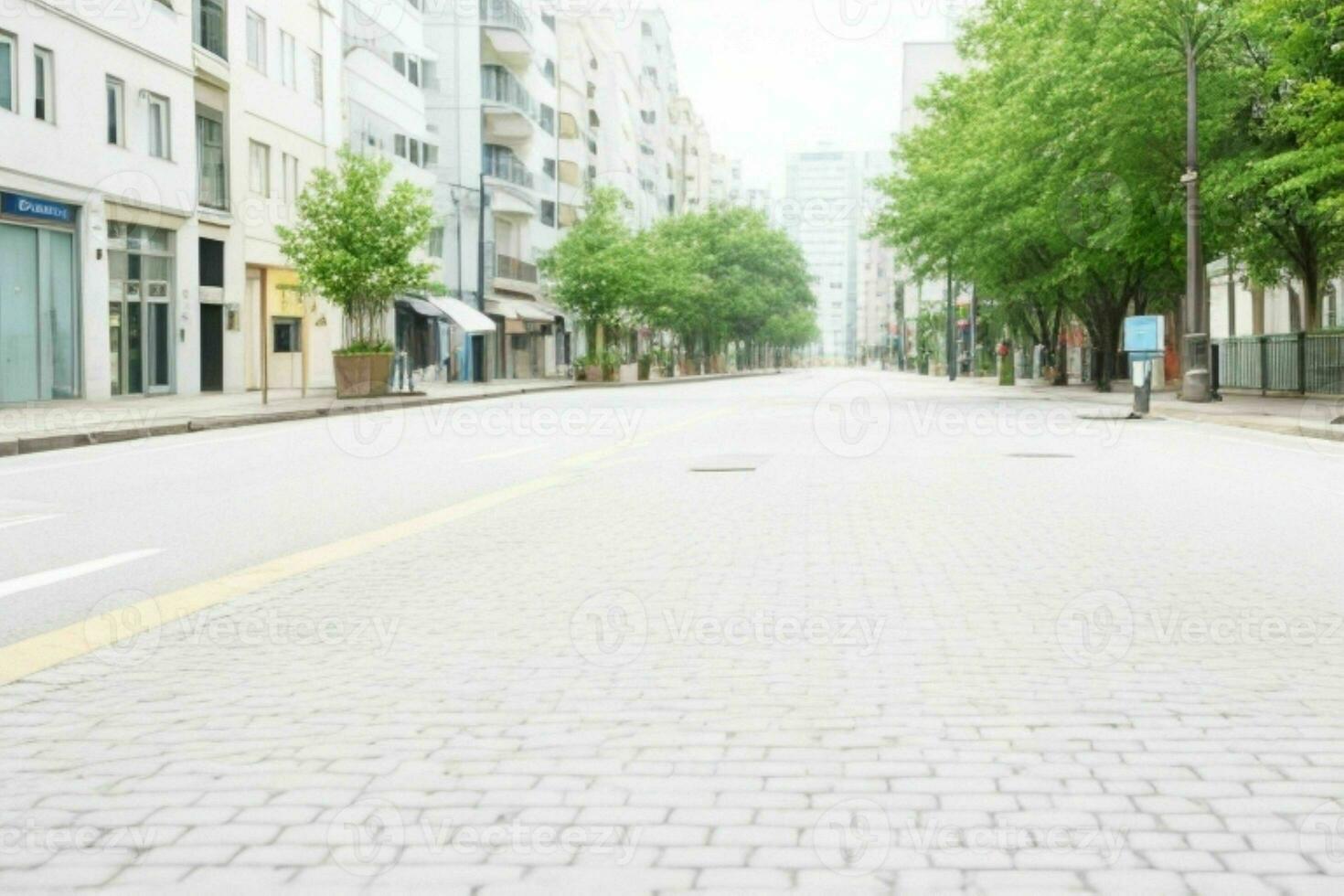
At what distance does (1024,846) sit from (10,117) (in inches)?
Answer: 1110

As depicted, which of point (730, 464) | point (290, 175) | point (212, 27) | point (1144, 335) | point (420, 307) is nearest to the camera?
point (730, 464)

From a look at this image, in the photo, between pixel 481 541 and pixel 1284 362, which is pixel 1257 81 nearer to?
pixel 1284 362

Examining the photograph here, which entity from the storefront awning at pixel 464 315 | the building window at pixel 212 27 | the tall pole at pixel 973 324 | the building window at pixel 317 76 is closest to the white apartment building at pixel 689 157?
the tall pole at pixel 973 324

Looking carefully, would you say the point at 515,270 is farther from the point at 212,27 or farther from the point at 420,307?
the point at 212,27

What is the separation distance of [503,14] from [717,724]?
65.2 metres

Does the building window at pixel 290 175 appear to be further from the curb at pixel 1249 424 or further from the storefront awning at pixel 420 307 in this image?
the curb at pixel 1249 424

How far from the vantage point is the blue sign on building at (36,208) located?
91.4 ft

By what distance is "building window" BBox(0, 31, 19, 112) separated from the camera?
27625 millimetres

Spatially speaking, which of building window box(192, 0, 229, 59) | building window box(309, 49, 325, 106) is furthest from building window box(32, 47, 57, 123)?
building window box(309, 49, 325, 106)

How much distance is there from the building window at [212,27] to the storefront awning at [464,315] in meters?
17.5

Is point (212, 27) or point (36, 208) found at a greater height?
point (212, 27)

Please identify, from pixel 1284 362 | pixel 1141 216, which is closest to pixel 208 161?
pixel 1141 216

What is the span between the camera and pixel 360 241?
35.2 metres

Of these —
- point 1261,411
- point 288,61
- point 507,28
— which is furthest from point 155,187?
point 507,28
